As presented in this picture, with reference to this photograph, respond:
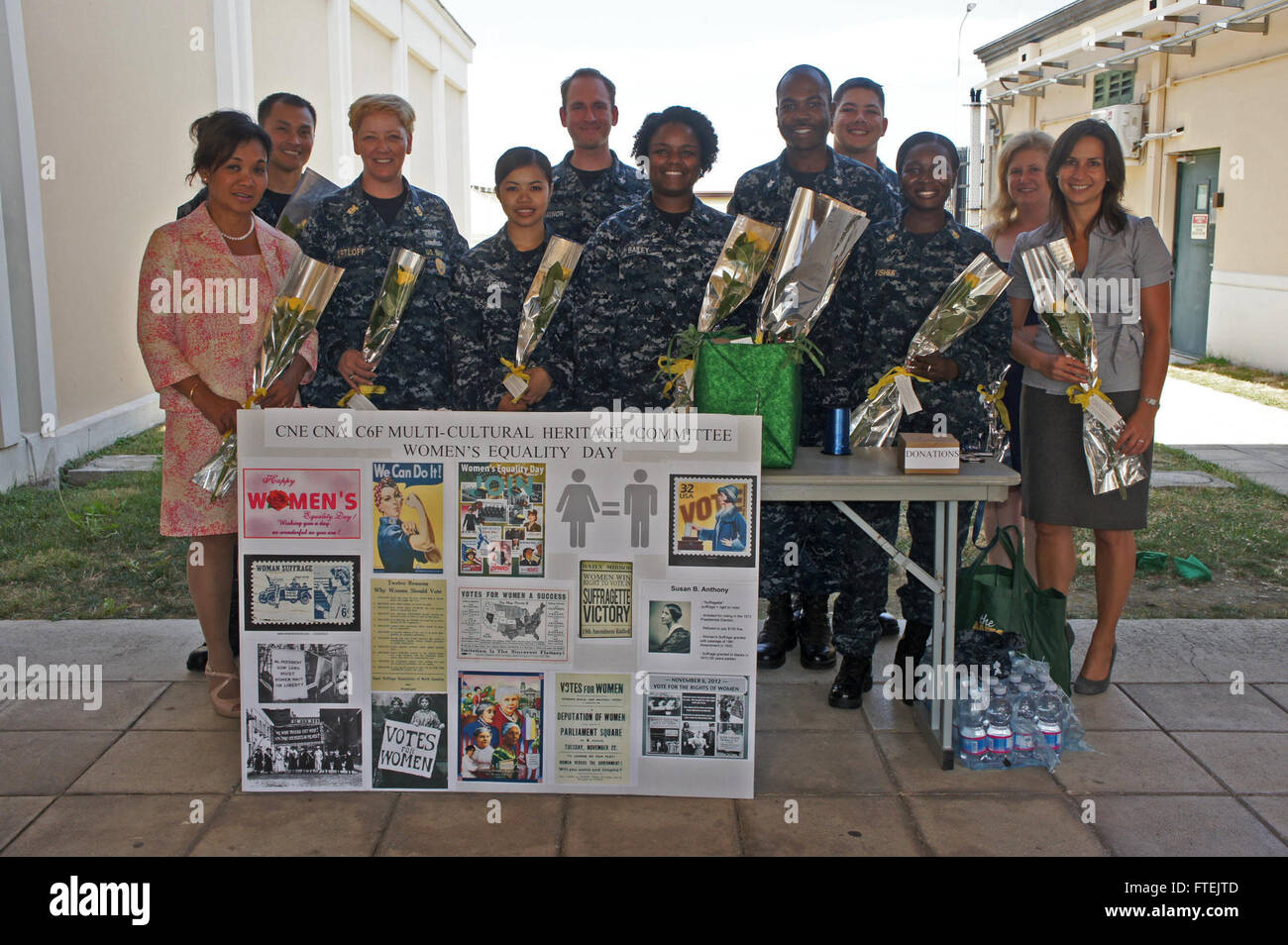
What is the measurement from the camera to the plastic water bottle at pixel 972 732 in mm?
3135

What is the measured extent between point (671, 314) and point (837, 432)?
0.62 m

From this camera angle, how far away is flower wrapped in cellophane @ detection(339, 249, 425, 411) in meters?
3.41

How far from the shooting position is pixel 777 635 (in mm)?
4008

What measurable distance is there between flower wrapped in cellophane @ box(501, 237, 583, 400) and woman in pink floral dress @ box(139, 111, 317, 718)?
65cm

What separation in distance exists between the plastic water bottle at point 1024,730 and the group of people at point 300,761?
5.77ft

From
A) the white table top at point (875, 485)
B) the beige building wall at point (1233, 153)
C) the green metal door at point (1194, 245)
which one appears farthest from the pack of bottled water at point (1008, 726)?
the green metal door at point (1194, 245)

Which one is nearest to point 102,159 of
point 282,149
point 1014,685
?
point 282,149

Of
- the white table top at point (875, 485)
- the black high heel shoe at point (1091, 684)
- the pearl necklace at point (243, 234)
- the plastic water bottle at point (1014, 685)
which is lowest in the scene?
the black high heel shoe at point (1091, 684)

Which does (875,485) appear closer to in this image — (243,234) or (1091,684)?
(1091,684)

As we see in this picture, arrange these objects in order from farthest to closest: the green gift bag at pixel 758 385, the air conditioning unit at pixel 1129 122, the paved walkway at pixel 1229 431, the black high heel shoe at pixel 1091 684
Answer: the air conditioning unit at pixel 1129 122 → the paved walkway at pixel 1229 431 → the black high heel shoe at pixel 1091 684 → the green gift bag at pixel 758 385
